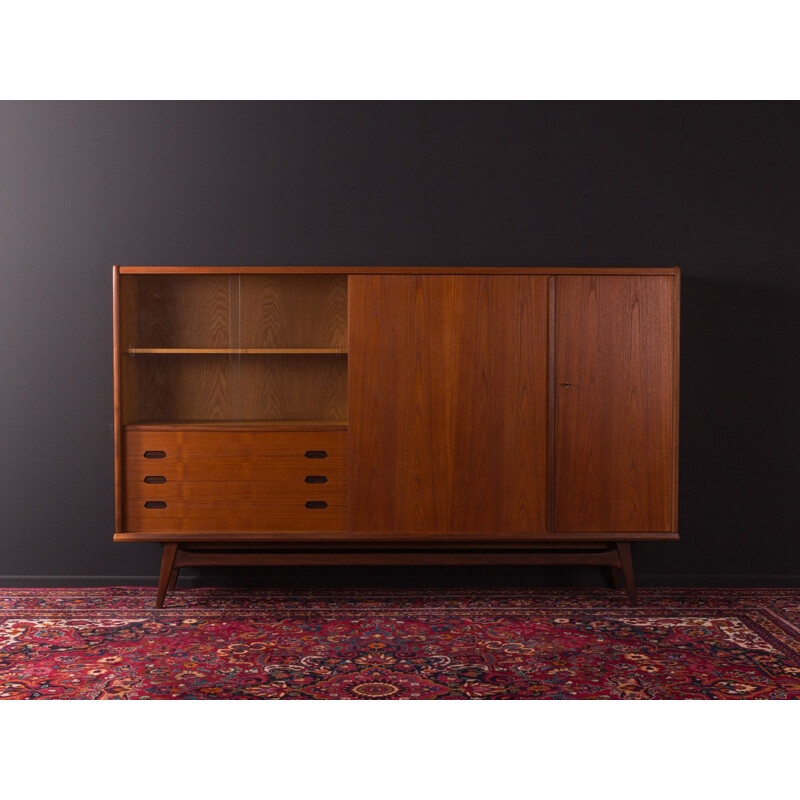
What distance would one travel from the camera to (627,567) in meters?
3.83

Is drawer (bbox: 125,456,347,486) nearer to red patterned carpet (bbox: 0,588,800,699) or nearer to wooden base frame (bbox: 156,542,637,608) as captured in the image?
wooden base frame (bbox: 156,542,637,608)

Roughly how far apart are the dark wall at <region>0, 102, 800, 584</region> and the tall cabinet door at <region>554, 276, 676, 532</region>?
473 millimetres

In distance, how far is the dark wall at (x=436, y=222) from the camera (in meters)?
4.12

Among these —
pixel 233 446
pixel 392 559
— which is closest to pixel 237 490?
pixel 233 446

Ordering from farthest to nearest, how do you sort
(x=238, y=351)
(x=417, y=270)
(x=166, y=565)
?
(x=238, y=351) → (x=166, y=565) → (x=417, y=270)

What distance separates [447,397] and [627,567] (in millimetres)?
1199

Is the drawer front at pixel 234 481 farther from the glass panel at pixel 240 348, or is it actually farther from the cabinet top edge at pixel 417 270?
the cabinet top edge at pixel 417 270

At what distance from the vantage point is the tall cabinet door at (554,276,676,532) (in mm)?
3703

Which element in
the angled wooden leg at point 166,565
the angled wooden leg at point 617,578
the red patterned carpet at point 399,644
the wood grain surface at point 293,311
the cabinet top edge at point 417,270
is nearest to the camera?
the red patterned carpet at point 399,644

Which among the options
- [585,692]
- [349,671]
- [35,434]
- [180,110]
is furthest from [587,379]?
[35,434]

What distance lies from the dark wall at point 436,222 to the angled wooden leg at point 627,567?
441mm

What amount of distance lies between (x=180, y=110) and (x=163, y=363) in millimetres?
1323

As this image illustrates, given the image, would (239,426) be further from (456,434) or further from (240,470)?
(456,434)

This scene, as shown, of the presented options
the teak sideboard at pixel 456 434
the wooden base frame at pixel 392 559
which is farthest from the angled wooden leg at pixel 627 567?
the teak sideboard at pixel 456 434
